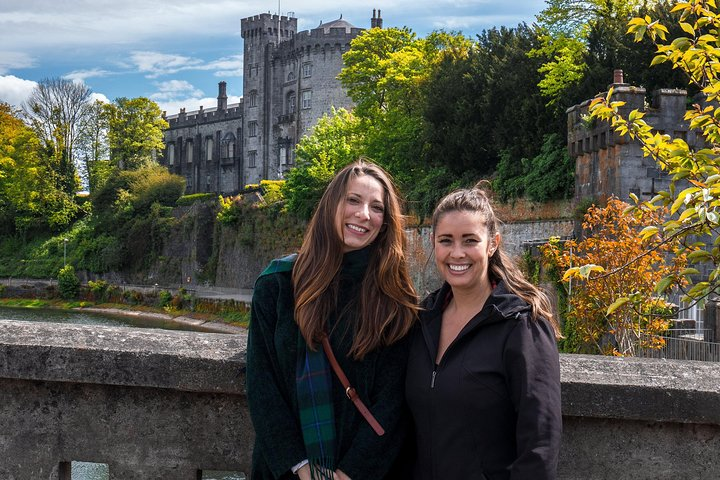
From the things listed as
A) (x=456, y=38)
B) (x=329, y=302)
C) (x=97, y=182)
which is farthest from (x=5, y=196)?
(x=329, y=302)

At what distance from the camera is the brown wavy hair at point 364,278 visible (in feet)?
9.89

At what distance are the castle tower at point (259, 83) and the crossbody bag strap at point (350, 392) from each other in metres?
62.8

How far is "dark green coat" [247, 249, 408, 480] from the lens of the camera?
2.96 metres

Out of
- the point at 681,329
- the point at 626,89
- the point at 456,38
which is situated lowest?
the point at 681,329

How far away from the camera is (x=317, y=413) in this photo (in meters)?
2.98

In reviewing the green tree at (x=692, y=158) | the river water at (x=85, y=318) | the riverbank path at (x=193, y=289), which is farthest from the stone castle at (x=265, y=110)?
the green tree at (x=692, y=158)

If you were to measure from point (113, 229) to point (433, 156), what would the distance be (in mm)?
29732

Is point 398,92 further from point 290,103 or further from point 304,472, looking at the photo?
point 304,472

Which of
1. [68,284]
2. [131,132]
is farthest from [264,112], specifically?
[68,284]

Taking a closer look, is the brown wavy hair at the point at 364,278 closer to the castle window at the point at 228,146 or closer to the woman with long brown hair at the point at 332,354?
the woman with long brown hair at the point at 332,354

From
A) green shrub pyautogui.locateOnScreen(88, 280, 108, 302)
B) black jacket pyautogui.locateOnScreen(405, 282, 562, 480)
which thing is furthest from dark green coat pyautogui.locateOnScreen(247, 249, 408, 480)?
green shrub pyautogui.locateOnScreen(88, 280, 108, 302)

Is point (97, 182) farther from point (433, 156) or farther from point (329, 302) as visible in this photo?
point (329, 302)

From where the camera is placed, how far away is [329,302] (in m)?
3.08

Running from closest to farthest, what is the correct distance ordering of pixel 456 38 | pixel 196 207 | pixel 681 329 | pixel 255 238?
pixel 681 329 → pixel 456 38 → pixel 255 238 → pixel 196 207
